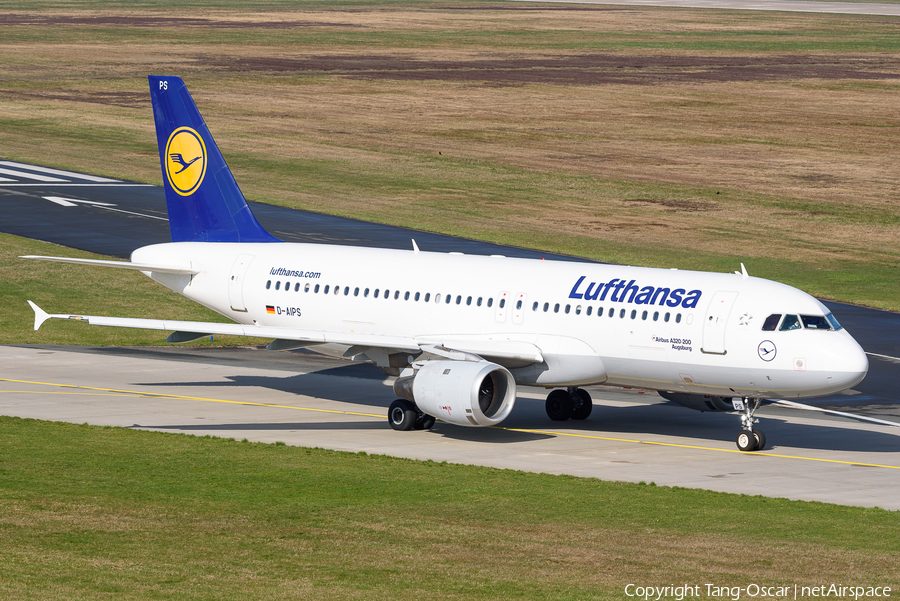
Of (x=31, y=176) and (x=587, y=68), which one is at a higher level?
(x=587, y=68)

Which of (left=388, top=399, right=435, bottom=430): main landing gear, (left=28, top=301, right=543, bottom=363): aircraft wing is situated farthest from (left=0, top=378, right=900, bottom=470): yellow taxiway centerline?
(left=28, top=301, right=543, bottom=363): aircraft wing

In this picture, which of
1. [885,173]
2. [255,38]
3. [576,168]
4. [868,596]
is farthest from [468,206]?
[255,38]

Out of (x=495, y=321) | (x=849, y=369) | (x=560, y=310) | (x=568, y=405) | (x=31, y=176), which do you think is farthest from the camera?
(x=31, y=176)

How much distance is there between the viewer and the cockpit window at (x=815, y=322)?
34.2 metres

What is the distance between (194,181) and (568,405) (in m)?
14.7

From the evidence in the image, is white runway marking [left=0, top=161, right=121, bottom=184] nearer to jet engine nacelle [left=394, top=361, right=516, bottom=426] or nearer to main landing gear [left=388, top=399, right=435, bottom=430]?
main landing gear [left=388, top=399, right=435, bottom=430]

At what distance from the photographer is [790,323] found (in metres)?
34.2

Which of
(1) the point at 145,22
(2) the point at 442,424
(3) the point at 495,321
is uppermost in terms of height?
(1) the point at 145,22

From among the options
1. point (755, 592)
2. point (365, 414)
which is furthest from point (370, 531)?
point (365, 414)

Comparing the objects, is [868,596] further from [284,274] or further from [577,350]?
[284,274]

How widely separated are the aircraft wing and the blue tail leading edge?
691 cm

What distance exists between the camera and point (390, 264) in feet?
134

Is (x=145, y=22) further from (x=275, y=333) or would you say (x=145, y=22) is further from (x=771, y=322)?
(x=771, y=322)

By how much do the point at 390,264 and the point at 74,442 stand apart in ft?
37.2
